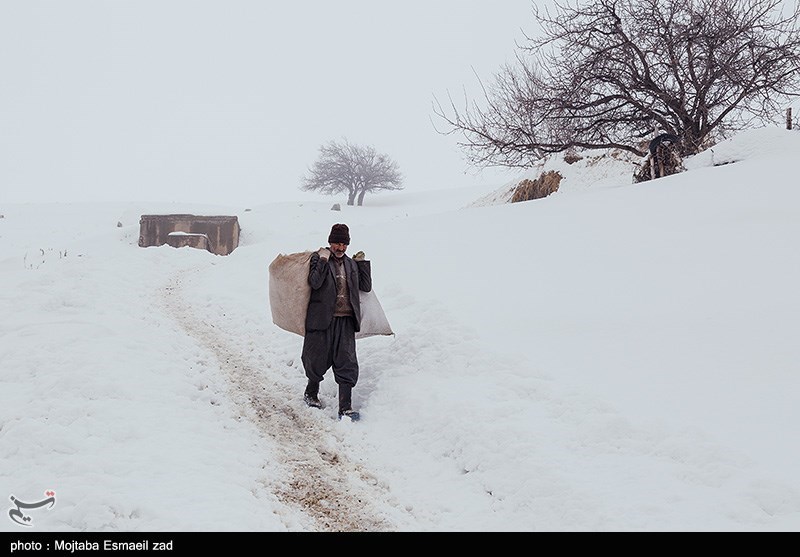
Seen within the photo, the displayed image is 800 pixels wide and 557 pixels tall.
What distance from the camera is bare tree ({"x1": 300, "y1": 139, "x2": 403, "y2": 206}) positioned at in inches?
1859

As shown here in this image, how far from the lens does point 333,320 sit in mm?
5891

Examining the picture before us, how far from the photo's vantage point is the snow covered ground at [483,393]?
11.5 ft

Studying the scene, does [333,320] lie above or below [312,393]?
above

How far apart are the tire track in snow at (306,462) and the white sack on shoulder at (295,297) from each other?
0.88 meters

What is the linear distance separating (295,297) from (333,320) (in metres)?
0.49

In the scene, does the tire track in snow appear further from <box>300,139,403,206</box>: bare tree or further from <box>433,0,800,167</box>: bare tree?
<box>300,139,403,206</box>: bare tree

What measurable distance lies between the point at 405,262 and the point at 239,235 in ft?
56.0

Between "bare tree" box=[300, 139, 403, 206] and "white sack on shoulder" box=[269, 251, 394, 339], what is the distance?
4095cm

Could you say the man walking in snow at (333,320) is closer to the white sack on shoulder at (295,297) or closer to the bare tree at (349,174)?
the white sack on shoulder at (295,297)

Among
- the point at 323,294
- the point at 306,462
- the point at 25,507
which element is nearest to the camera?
the point at 25,507

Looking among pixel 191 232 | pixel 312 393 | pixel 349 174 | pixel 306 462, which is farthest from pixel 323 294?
pixel 349 174

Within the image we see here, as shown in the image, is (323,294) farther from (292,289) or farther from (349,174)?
(349,174)

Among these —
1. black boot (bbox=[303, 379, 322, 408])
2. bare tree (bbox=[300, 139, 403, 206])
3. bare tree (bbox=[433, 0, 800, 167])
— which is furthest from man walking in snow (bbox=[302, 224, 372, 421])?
bare tree (bbox=[300, 139, 403, 206])
